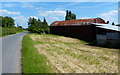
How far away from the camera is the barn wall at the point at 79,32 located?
2634 cm

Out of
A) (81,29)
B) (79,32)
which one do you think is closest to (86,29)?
(81,29)

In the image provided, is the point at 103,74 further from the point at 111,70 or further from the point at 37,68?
the point at 37,68

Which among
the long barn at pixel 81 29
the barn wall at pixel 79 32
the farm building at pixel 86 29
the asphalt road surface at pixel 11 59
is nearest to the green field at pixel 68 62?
the asphalt road surface at pixel 11 59

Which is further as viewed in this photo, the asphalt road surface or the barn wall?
the barn wall

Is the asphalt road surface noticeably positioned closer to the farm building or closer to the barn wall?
the farm building

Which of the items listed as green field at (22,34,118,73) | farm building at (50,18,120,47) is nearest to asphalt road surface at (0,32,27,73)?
green field at (22,34,118,73)

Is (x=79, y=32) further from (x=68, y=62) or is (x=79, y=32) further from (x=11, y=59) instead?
(x=11, y=59)

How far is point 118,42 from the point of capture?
16922 mm

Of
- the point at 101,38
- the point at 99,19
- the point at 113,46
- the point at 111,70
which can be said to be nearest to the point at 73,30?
the point at 99,19

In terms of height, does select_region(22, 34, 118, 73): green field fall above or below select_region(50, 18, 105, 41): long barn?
below

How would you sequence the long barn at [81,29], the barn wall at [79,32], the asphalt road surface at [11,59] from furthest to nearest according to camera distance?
1. the long barn at [81,29]
2. the barn wall at [79,32]
3. the asphalt road surface at [11,59]

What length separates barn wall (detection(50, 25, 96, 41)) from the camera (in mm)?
26344

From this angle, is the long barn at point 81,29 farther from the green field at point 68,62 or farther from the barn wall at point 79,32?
the green field at point 68,62

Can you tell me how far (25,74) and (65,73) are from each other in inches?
74.5
